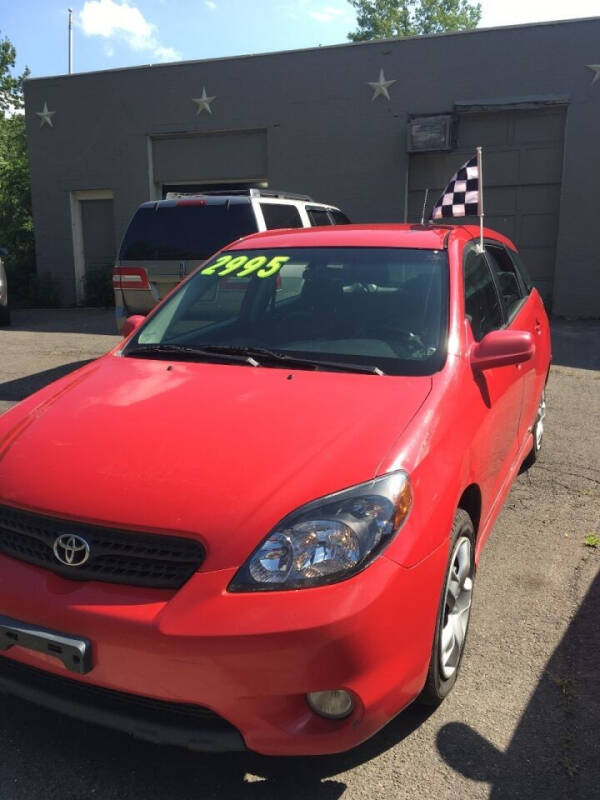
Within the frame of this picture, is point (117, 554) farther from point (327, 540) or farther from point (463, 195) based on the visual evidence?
point (463, 195)

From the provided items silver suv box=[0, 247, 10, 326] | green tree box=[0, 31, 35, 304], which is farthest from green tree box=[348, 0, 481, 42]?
silver suv box=[0, 247, 10, 326]

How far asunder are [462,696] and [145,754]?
3.86 ft

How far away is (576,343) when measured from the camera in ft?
33.6

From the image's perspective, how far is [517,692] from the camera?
8.52 feet

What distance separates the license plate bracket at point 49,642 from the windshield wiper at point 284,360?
1396 millimetres

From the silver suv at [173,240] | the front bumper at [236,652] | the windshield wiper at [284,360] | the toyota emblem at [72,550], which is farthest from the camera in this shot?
the silver suv at [173,240]

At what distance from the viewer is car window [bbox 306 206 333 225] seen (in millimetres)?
9016

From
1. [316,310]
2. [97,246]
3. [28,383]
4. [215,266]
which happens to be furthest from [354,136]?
[316,310]

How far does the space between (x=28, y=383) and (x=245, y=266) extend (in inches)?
186

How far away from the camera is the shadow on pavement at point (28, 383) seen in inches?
276

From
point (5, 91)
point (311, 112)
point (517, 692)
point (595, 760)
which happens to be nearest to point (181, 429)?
point (517, 692)

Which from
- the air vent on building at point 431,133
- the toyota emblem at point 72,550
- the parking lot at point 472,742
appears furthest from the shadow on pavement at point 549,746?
the air vent on building at point 431,133

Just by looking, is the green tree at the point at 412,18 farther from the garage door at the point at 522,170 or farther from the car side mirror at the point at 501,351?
the car side mirror at the point at 501,351

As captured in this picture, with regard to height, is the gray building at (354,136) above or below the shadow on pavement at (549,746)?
above
